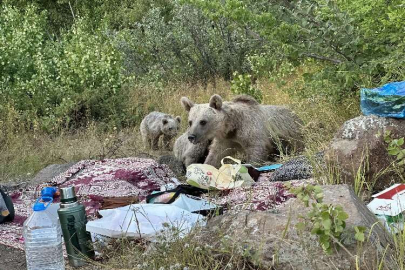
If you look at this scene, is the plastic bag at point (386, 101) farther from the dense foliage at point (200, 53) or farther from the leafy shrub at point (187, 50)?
the leafy shrub at point (187, 50)

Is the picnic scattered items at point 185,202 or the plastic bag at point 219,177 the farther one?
the plastic bag at point 219,177

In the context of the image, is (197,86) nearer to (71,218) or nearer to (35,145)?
(35,145)

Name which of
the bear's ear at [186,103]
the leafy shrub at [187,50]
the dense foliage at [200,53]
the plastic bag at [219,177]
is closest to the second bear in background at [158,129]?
the dense foliage at [200,53]

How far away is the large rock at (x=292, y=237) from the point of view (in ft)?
12.2

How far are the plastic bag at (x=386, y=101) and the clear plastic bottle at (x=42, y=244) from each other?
2.73 metres

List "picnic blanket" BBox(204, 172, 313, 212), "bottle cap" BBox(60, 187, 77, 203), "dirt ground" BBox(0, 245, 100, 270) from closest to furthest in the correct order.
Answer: "bottle cap" BBox(60, 187, 77, 203) → "dirt ground" BBox(0, 245, 100, 270) → "picnic blanket" BBox(204, 172, 313, 212)

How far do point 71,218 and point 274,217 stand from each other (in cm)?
138

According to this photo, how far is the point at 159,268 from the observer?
3924 mm

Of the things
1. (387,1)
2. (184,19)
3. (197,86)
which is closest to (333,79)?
(387,1)

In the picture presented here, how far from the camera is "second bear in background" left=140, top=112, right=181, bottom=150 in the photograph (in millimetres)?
10516

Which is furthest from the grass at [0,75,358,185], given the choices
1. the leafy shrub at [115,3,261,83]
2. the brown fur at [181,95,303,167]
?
the leafy shrub at [115,3,261,83]

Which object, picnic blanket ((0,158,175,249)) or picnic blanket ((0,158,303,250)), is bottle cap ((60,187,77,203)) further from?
picnic blanket ((0,158,175,249))

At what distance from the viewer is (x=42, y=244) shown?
4.47m

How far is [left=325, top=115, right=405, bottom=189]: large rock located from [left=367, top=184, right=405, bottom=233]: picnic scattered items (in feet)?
1.86
